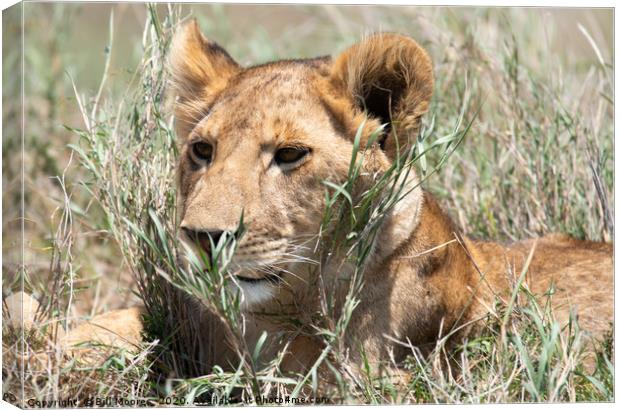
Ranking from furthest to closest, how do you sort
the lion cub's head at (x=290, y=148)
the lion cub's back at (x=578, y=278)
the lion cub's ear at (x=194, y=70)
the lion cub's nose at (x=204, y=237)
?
the lion cub's back at (x=578, y=278) → the lion cub's ear at (x=194, y=70) → the lion cub's head at (x=290, y=148) → the lion cub's nose at (x=204, y=237)

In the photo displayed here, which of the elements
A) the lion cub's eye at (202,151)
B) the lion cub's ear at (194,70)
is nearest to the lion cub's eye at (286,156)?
the lion cub's eye at (202,151)

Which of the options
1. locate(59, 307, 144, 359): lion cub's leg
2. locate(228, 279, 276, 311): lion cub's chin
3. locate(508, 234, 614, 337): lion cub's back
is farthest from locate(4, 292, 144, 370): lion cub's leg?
locate(508, 234, 614, 337): lion cub's back

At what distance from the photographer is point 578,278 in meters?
3.94

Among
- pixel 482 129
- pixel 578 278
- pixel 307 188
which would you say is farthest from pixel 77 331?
pixel 482 129

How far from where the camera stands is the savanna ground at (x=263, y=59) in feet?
10.5

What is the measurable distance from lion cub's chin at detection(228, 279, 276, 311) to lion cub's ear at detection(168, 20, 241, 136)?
2.53 ft

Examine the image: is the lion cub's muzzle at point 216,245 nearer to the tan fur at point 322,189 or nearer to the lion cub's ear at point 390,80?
the tan fur at point 322,189

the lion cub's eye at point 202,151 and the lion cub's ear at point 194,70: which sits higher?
the lion cub's ear at point 194,70

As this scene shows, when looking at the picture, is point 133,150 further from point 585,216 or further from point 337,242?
point 585,216

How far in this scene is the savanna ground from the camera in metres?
3.19

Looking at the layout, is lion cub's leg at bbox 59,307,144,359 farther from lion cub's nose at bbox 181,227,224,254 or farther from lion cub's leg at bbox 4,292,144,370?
lion cub's nose at bbox 181,227,224,254

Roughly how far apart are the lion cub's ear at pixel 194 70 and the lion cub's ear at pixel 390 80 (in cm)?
50

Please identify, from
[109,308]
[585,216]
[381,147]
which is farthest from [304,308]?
[585,216]

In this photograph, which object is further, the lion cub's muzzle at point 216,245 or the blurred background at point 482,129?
the blurred background at point 482,129
